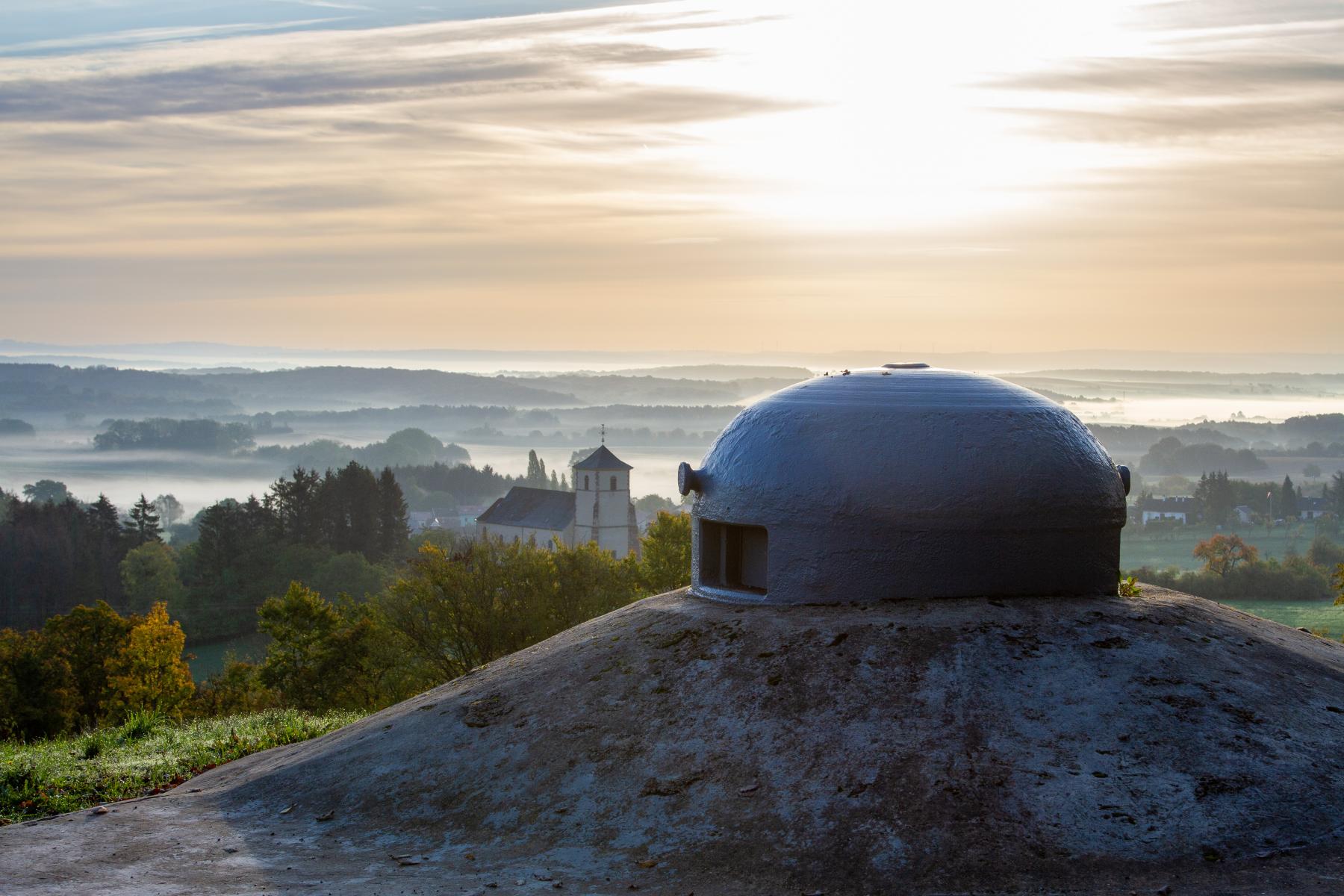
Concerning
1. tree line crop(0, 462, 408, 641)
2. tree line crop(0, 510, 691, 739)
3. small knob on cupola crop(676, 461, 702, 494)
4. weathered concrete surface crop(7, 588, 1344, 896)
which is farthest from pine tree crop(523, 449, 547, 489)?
weathered concrete surface crop(7, 588, 1344, 896)

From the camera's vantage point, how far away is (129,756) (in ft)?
65.0

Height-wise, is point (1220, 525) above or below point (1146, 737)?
below

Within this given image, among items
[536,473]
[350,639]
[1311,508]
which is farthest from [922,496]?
[536,473]

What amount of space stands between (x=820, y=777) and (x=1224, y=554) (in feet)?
239

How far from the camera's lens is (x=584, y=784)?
47.2 ft

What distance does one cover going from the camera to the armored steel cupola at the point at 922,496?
1706 centimetres

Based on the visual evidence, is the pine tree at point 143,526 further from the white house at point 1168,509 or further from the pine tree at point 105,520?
the white house at point 1168,509

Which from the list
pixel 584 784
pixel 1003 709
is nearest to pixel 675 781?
pixel 584 784

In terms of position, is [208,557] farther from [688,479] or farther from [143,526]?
[688,479]

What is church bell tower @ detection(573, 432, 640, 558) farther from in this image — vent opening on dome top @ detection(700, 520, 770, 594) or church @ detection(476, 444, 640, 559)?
vent opening on dome top @ detection(700, 520, 770, 594)

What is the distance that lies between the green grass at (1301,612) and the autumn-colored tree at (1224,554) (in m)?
7.35

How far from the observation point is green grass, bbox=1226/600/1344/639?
5647cm

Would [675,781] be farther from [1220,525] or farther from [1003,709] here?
[1220,525]

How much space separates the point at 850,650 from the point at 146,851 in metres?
8.48
